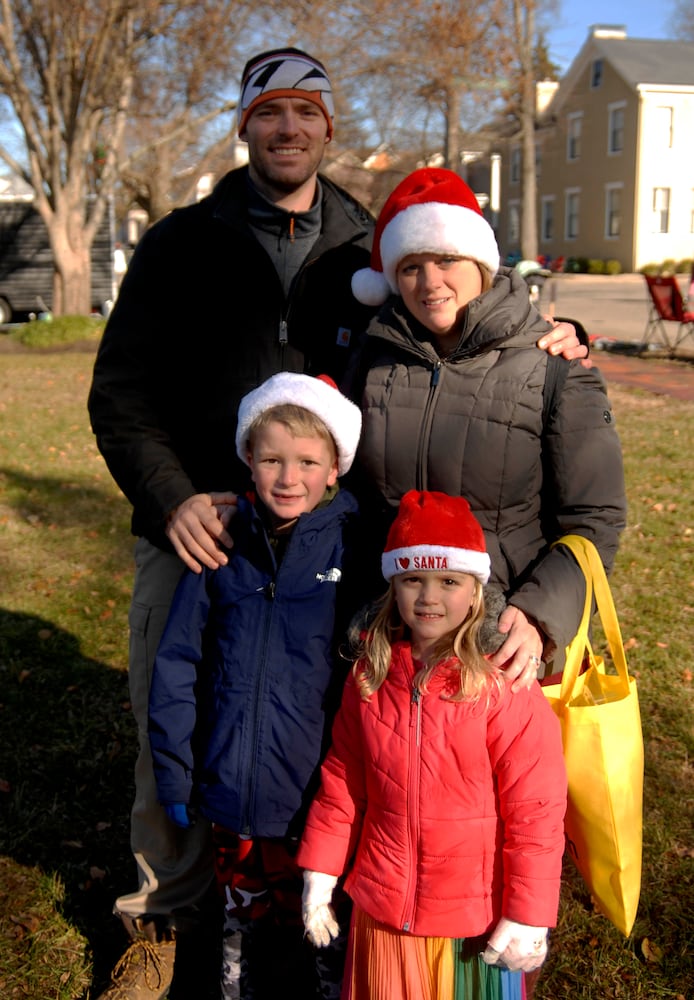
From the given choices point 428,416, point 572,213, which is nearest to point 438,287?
point 428,416

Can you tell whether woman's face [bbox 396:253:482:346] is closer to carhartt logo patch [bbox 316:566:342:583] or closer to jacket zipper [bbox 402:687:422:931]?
carhartt logo patch [bbox 316:566:342:583]

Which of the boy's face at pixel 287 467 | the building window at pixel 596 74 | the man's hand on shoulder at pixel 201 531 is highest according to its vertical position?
the building window at pixel 596 74

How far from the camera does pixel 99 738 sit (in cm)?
441

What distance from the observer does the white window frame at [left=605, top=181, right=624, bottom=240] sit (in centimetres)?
4203

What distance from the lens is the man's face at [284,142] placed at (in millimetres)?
2656

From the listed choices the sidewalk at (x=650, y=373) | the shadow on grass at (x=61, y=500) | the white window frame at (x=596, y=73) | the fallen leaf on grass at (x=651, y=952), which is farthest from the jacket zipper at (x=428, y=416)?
the white window frame at (x=596, y=73)

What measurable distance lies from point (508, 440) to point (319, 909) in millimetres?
1157

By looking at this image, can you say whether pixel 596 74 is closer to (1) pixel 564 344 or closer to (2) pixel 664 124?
(2) pixel 664 124

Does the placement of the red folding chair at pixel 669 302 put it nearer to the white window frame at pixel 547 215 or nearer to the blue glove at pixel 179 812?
the blue glove at pixel 179 812

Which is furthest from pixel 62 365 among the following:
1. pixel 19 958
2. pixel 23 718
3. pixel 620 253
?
pixel 620 253

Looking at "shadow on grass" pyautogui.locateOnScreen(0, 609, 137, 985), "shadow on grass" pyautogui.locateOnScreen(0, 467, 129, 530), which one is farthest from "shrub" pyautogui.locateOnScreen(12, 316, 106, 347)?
"shadow on grass" pyautogui.locateOnScreen(0, 609, 137, 985)

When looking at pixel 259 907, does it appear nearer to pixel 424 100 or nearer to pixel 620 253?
pixel 424 100

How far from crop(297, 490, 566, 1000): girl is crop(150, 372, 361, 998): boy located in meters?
0.18

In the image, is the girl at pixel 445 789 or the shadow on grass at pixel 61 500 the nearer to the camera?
the girl at pixel 445 789
